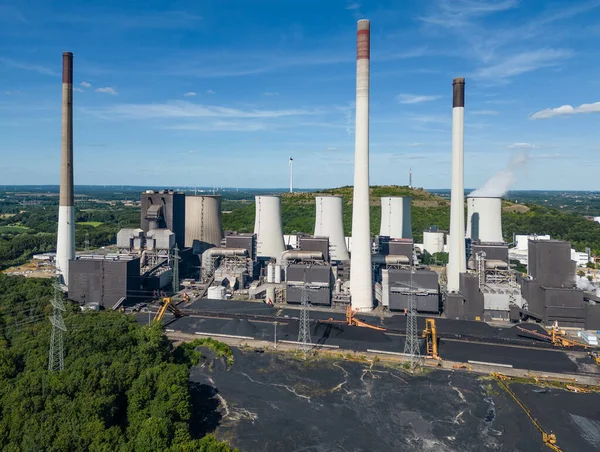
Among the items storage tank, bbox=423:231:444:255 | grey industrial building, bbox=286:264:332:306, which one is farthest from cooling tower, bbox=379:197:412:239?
grey industrial building, bbox=286:264:332:306

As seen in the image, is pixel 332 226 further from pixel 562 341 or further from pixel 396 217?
pixel 562 341

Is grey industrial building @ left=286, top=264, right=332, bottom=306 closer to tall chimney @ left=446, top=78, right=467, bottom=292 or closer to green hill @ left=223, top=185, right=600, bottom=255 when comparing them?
tall chimney @ left=446, top=78, right=467, bottom=292

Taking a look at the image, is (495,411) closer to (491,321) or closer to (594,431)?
(594,431)

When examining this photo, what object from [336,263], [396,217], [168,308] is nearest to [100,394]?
[168,308]

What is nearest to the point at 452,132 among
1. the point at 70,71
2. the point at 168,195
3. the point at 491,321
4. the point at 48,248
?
the point at 491,321

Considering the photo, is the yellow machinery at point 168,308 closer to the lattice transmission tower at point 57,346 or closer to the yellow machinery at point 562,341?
the lattice transmission tower at point 57,346

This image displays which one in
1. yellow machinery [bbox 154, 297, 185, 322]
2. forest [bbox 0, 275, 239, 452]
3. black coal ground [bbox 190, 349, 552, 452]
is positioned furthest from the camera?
yellow machinery [bbox 154, 297, 185, 322]
